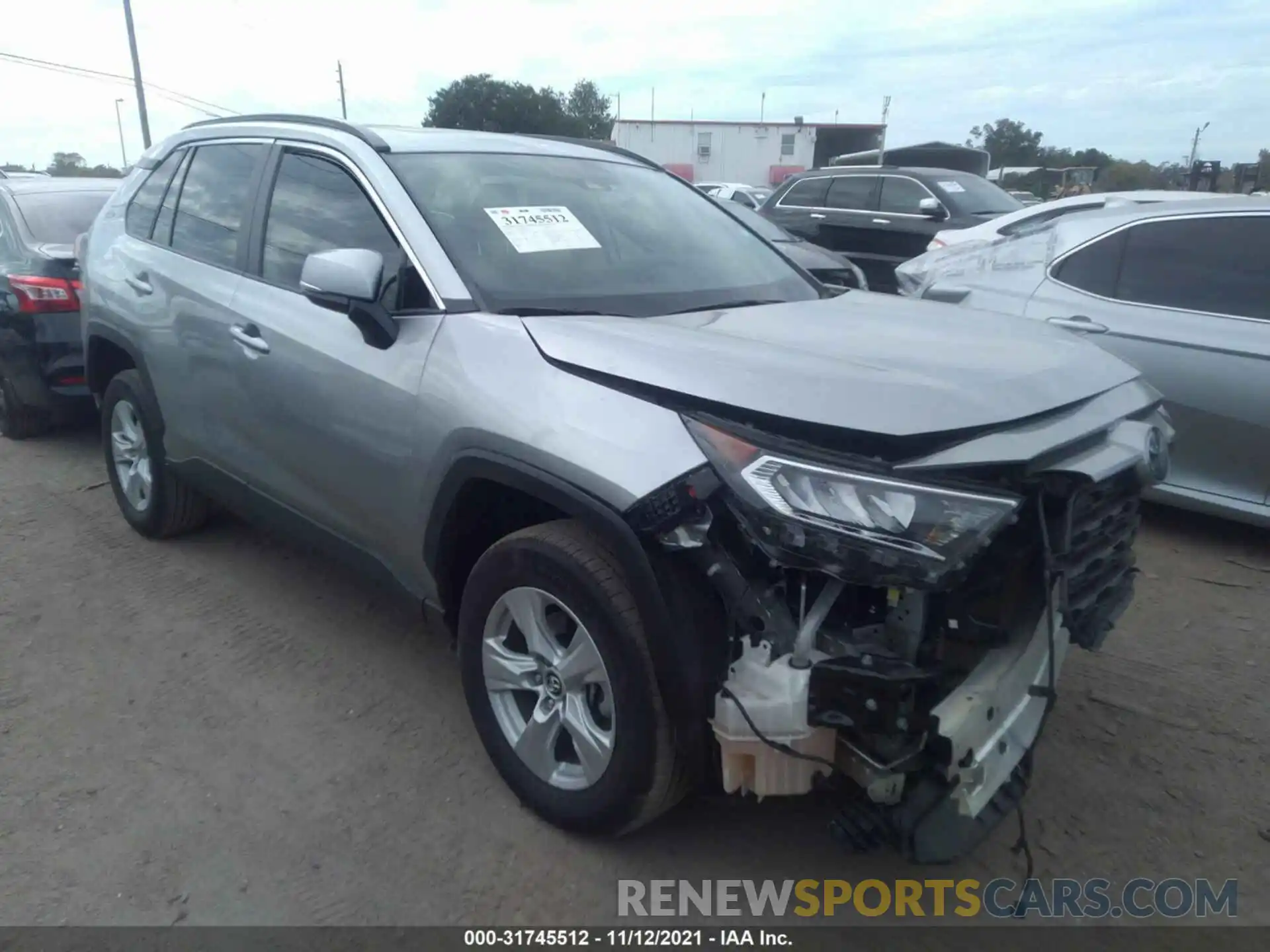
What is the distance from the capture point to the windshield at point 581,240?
9.55ft

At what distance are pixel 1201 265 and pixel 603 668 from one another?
12.4ft

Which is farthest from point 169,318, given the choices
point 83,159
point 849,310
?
point 83,159

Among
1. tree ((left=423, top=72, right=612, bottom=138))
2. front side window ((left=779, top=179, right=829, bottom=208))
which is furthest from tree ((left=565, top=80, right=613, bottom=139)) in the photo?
front side window ((left=779, top=179, right=829, bottom=208))

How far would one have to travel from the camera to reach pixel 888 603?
2.13 m

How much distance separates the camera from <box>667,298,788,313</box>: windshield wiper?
301cm

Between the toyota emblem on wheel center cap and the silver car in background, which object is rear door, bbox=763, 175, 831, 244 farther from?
the toyota emblem on wheel center cap

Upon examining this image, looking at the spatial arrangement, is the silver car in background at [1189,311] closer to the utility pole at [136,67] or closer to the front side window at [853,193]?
the front side window at [853,193]

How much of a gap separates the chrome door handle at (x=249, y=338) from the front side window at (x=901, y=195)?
8.39 metres

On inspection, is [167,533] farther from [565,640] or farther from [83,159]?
[83,159]

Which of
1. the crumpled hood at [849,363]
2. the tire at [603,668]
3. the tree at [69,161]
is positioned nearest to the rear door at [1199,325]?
the crumpled hood at [849,363]

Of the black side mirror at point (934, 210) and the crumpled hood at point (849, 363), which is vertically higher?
the crumpled hood at point (849, 363)

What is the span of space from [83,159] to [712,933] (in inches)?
2008

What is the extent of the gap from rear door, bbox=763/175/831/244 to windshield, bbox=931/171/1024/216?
4.31 feet

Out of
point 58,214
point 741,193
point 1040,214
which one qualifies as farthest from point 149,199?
point 741,193
